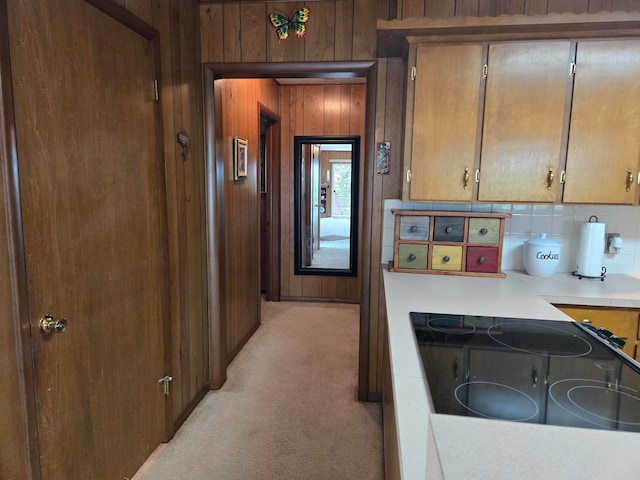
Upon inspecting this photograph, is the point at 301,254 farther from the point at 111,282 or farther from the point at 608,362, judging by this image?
the point at 608,362

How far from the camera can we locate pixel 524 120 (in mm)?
1997

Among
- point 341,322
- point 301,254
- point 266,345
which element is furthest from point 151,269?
point 301,254

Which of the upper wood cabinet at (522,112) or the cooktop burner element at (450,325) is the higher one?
the upper wood cabinet at (522,112)

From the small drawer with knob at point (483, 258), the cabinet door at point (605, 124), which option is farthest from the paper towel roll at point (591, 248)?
the small drawer with knob at point (483, 258)

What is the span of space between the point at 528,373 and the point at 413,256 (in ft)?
4.39

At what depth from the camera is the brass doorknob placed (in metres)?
1.32

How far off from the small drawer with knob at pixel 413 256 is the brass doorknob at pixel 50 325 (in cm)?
167

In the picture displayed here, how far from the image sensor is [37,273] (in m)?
1.31

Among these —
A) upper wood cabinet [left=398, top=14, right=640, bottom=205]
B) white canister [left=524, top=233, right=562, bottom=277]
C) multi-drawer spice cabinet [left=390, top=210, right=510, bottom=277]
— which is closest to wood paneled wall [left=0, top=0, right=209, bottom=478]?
upper wood cabinet [left=398, top=14, right=640, bottom=205]

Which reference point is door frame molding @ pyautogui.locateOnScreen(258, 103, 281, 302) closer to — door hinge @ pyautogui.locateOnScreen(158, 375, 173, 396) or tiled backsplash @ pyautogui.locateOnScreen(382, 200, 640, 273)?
tiled backsplash @ pyautogui.locateOnScreen(382, 200, 640, 273)

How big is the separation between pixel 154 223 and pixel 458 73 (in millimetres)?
1723

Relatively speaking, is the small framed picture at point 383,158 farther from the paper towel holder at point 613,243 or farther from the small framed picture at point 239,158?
the paper towel holder at point 613,243

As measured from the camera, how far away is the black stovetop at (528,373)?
2.63 ft

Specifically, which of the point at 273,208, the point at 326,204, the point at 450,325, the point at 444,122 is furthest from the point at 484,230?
the point at 273,208
